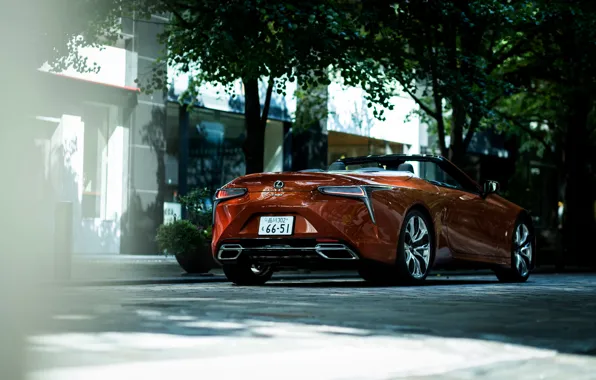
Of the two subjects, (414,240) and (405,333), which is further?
(414,240)

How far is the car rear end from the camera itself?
1132 cm

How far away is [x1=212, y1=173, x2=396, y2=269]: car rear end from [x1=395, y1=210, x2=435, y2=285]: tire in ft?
1.62

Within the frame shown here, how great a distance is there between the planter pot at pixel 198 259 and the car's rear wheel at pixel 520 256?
13.4 ft

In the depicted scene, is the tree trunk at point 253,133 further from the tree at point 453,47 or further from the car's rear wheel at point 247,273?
the car's rear wheel at point 247,273

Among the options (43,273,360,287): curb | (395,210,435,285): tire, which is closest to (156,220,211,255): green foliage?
(43,273,360,287): curb

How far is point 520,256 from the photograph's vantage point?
580 inches

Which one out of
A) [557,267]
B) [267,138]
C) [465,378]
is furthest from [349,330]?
[267,138]

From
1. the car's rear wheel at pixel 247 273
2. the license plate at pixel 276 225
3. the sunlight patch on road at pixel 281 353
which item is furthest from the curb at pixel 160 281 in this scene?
the sunlight patch on road at pixel 281 353

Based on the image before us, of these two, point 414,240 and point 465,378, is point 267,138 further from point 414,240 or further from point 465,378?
point 465,378

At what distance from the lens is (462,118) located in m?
22.0

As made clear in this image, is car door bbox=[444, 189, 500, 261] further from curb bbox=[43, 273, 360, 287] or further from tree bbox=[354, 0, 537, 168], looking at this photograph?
tree bbox=[354, 0, 537, 168]

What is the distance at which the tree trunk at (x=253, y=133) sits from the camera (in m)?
19.1

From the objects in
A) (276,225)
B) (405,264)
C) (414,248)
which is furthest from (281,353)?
(414,248)

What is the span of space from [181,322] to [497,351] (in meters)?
1.86
